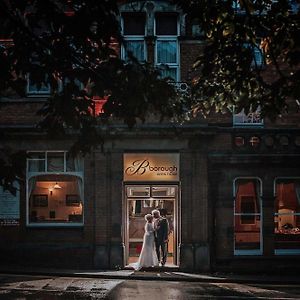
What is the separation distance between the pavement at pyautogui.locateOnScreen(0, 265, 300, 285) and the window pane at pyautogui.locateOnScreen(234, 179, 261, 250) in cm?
113

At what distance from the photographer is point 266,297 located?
1385cm

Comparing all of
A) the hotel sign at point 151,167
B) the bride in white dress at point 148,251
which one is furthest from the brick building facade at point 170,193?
the bride in white dress at point 148,251

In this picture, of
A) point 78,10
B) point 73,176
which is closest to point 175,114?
point 78,10

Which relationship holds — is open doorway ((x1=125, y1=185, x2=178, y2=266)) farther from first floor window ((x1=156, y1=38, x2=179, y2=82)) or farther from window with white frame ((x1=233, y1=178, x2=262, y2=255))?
first floor window ((x1=156, y1=38, x2=179, y2=82))

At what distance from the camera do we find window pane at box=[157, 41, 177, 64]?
19625 mm

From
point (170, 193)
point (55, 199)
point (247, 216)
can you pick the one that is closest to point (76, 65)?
point (170, 193)

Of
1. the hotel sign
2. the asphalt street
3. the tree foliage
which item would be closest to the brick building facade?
the hotel sign

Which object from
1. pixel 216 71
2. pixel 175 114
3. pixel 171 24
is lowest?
pixel 175 114

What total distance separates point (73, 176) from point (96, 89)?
1214 cm

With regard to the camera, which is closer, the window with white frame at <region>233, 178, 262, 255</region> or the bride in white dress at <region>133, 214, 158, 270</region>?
the bride in white dress at <region>133, 214, 158, 270</region>

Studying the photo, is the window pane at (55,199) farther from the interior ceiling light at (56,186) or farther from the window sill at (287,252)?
the window sill at (287,252)

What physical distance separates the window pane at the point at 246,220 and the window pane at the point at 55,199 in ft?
16.4

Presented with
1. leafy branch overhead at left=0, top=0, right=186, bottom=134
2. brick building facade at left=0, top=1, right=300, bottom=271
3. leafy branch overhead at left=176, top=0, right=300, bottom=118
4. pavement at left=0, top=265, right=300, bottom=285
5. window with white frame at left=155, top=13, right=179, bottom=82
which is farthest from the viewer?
window with white frame at left=155, top=13, right=179, bottom=82

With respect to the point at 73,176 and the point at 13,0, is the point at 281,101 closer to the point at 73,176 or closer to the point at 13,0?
the point at 13,0
